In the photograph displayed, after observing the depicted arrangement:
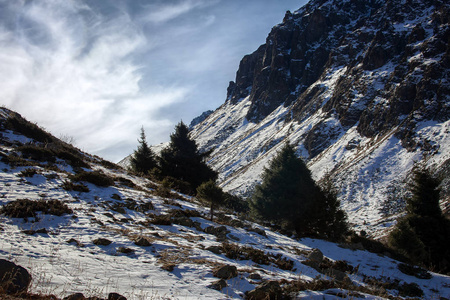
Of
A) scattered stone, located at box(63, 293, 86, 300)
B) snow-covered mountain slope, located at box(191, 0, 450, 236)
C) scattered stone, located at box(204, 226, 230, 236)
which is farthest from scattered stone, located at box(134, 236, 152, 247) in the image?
snow-covered mountain slope, located at box(191, 0, 450, 236)

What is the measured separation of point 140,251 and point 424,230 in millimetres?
18654

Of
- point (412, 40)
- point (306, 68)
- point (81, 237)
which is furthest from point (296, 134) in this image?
point (81, 237)

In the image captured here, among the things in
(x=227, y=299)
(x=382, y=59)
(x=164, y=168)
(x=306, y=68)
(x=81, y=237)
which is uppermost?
(x=306, y=68)

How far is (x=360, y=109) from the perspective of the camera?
9350 centimetres

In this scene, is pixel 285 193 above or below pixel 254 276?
above

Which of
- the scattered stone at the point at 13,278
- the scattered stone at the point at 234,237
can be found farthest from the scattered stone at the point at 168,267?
the scattered stone at the point at 234,237

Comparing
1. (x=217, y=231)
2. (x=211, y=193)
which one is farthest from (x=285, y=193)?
(x=217, y=231)

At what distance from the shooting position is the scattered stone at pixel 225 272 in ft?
18.8

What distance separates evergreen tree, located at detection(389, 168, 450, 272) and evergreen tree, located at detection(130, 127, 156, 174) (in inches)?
846

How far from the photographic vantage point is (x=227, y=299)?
15.4 feet

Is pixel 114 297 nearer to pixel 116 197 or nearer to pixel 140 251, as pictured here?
pixel 140 251

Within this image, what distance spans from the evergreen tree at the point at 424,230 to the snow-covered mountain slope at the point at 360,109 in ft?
74.3

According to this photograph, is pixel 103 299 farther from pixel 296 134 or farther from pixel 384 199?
pixel 296 134

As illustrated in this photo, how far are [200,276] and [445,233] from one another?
740 inches
